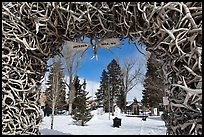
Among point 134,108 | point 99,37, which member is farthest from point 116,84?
point 99,37

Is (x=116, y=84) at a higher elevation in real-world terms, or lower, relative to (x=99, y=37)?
higher

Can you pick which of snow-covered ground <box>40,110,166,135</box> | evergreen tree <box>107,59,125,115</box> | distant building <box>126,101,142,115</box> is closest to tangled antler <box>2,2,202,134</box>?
snow-covered ground <box>40,110,166,135</box>

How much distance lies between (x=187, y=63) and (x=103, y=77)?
1050 inches

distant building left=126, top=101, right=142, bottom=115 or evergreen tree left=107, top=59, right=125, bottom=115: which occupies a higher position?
evergreen tree left=107, top=59, right=125, bottom=115

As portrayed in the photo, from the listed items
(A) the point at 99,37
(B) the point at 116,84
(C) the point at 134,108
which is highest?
(B) the point at 116,84

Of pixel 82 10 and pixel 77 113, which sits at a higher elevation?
pixel 82 10

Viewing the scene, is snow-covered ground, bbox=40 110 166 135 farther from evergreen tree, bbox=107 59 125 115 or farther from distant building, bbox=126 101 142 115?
evergreen tree, bbox=107 59 125 115

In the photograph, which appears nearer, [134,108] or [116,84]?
[134,108]

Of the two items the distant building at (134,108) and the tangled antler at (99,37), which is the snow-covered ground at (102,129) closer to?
the tangled antler at (99,37)

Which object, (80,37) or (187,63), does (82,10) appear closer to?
(80,37)

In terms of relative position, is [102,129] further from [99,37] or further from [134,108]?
[134,108]

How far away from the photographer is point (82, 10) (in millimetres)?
1826

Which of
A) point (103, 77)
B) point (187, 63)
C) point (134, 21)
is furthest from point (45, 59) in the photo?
point (103, 77)

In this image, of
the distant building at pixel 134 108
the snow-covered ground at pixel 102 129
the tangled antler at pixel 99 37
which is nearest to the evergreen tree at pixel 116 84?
the distant building at pixel 134 108
